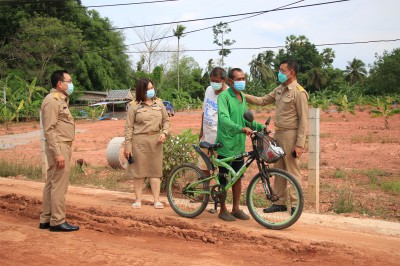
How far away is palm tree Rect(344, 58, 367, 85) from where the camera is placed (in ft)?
232

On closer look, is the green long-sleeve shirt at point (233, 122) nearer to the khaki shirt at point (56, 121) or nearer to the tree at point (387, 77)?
the khaki shirt at point (56, 121)

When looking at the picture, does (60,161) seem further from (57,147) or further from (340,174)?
(340,174)

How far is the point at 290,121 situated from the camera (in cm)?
596

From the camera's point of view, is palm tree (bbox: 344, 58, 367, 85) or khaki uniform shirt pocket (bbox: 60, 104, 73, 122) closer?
khaki uniform shirt pocket (bbox: 60, 104, 73, 122)

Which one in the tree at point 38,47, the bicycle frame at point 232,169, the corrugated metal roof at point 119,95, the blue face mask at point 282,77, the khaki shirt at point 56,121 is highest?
the tree at point 38,47

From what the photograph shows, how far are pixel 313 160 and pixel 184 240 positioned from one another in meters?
2.48

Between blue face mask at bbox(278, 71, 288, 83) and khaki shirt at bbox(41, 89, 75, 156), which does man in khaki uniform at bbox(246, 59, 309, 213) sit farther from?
khaki shirt at bbox(41, 89, 75, 156)

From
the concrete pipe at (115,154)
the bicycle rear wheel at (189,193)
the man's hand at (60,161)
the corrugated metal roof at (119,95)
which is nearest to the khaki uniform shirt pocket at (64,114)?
the man's hand at (60,161)

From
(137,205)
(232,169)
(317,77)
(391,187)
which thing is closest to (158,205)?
(137,205)

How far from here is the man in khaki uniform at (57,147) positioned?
5.57 m

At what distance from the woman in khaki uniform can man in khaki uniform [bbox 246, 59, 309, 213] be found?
1847 millimetres

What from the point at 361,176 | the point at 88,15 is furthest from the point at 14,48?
the point at 361,176

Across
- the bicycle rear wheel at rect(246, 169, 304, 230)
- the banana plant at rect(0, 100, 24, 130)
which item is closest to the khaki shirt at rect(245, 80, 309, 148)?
the bicycle rear wheel at rect(246, 169, 304, 230)

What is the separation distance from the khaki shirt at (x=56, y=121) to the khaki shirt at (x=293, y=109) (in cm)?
275
